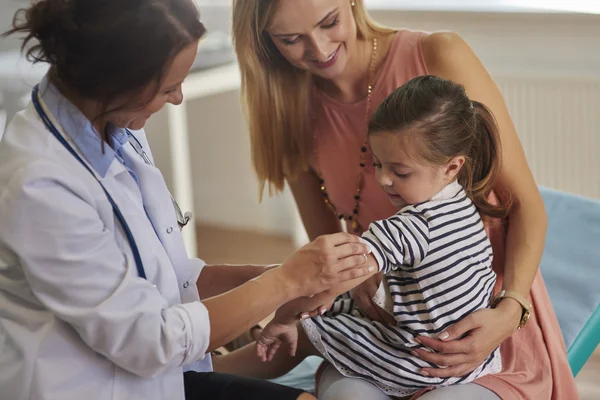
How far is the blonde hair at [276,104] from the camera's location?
5.99 ft

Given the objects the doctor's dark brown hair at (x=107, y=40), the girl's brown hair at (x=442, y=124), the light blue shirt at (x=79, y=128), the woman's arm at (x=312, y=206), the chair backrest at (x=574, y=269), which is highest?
the doctor's dark brown hair at (x=107, y=40)

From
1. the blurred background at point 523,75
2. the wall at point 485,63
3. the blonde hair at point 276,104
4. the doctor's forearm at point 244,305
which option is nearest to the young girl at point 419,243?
the doctor's forearm at point 244,305

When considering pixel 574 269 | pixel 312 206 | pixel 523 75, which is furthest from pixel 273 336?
pixel 523 75

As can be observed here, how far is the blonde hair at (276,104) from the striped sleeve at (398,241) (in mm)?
521

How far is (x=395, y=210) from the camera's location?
1.84 meters

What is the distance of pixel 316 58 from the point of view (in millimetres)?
1723

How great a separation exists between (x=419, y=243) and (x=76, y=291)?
0.60m

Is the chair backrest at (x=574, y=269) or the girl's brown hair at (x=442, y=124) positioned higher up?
the girl's brown hair at (x=442, y=124)

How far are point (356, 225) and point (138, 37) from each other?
0.88 m

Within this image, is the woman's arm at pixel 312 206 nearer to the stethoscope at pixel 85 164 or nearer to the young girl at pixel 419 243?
the young girl at pixel 419 243

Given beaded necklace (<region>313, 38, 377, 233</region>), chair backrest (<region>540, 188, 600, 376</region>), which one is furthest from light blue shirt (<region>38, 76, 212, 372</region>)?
chair backrest (<region>540, 188, 600, 376</region>)

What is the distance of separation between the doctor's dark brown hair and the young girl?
462mm

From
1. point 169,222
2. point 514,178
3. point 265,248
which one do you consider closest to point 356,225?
point 514,178

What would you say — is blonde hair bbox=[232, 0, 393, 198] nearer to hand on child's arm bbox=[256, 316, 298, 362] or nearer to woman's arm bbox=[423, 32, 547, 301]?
woman's arm bbox=[423, 32, 547, 301]
